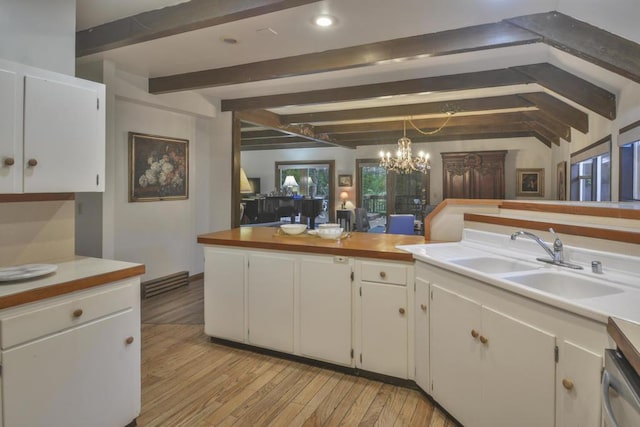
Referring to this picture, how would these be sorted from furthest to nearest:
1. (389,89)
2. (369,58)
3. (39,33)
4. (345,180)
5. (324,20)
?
(345,180) < (389,89) < (369,58) < (324,20) < (39,33)

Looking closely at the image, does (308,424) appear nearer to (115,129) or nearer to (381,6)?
(381,6)

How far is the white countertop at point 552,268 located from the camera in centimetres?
129

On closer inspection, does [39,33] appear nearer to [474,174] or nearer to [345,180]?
[474,174]

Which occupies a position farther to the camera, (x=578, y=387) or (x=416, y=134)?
(x=416, y=134)

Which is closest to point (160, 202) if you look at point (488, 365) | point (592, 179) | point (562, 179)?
point (488, 365)

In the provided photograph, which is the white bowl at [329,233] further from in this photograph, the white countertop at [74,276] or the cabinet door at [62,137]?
the cabinet door at [62,137]

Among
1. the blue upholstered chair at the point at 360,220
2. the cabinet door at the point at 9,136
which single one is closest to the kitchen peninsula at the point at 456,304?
the cabinet door at the point at 9,136

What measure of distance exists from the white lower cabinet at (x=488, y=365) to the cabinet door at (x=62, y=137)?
2087 millimetres

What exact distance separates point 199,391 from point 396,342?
4.29ft

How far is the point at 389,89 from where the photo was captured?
450 centimetres

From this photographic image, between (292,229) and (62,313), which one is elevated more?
(292,229)

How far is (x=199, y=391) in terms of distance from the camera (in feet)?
8.00

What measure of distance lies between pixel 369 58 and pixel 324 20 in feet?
1.98

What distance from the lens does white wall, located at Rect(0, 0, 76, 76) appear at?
2.04 metres
